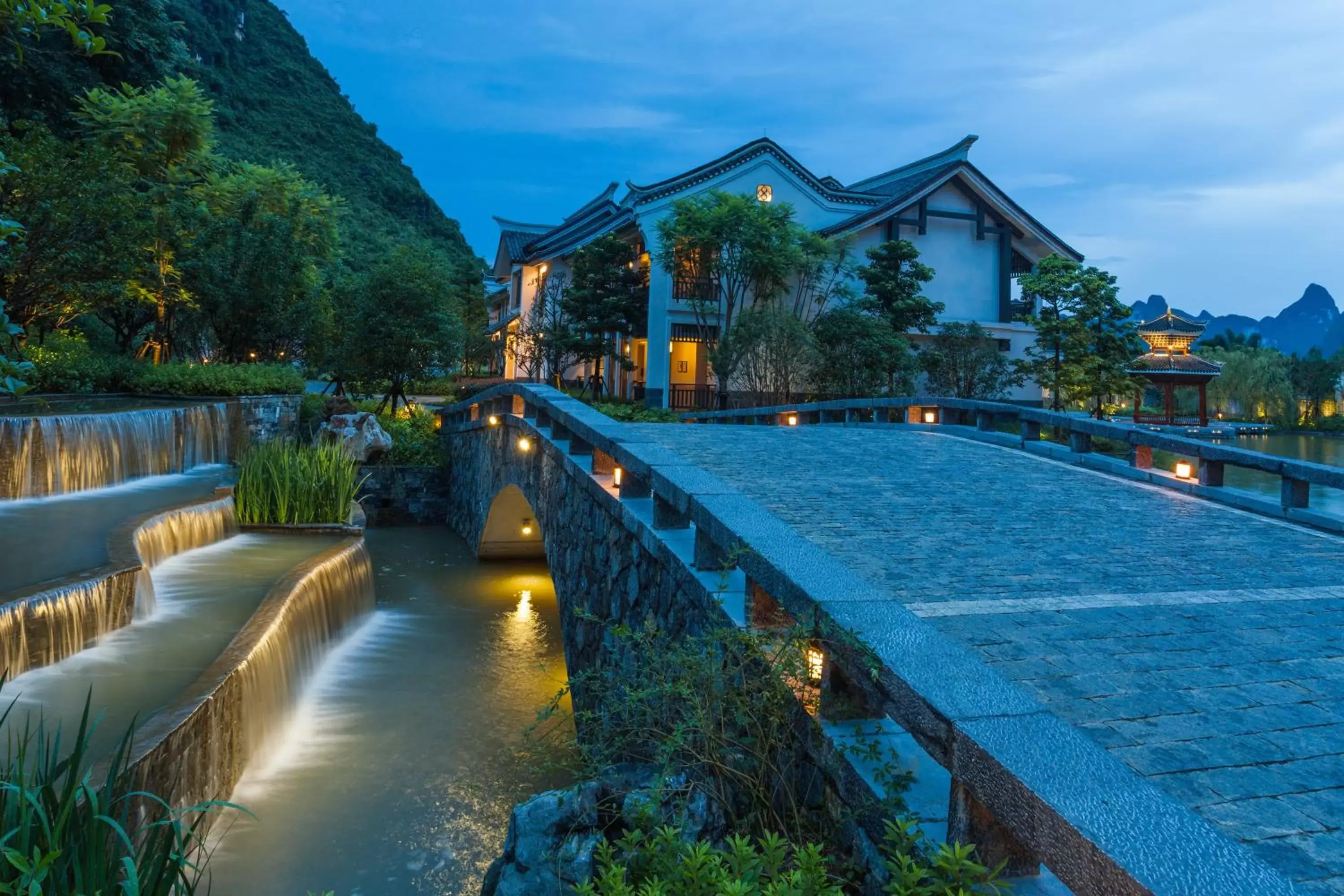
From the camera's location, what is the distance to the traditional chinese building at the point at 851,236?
82.9 feet

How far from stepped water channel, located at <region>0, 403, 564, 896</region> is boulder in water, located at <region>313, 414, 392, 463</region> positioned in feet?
Answer: 17.5

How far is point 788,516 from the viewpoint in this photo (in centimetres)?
653

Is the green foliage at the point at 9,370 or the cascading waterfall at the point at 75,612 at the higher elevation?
the green foliage at the point at 9,370

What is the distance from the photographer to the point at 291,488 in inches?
486

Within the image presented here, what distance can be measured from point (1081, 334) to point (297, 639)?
20043 millimetres

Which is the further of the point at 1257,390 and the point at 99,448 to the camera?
the point at 1257,390

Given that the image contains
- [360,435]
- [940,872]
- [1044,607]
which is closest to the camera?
[940,872]

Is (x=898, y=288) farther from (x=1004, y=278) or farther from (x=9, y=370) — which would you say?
(x=9, y=370)

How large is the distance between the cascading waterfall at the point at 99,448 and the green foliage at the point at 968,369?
17.0m

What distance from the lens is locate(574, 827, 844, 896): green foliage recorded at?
2523 mm

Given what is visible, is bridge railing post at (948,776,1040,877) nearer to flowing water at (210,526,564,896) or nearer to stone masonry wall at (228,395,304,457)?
flowing water at (210,526,564,896)

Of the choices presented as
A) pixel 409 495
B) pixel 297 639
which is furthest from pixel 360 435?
pixel 297 639

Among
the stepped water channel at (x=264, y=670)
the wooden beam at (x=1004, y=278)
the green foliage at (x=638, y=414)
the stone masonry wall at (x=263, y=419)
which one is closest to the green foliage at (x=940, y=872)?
the stepped water channel at (x=264, y=670)

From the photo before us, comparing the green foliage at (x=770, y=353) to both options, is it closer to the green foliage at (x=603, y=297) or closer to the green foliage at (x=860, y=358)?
the green foliage at (x=860, y=358)
